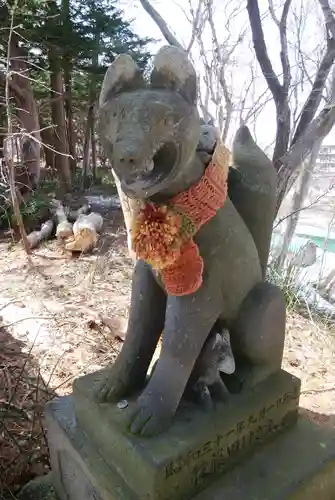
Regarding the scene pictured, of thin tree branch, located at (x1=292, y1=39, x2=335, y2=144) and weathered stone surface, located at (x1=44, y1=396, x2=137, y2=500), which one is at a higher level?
thin tree branch, located at (x1=292, y1=39, x2=335, y2=144)

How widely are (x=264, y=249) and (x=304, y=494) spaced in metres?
0.51

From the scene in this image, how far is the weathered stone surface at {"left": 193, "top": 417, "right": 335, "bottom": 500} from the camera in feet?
2.82

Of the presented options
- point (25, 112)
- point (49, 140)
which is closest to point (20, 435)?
point (25, 112)

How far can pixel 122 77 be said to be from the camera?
72 centimetres

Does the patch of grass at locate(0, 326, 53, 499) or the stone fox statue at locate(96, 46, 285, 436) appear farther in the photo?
the patch of grass at locate(0, 326, 53, 499)

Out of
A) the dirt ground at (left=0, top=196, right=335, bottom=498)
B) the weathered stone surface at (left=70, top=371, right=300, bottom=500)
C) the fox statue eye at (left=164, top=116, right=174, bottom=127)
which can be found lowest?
the dirt ground at (left=0, top=196, right=335, bottom=498)

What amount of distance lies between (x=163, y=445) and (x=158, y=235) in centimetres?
39

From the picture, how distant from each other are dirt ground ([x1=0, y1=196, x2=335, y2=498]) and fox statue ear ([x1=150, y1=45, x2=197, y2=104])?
103 centimetres

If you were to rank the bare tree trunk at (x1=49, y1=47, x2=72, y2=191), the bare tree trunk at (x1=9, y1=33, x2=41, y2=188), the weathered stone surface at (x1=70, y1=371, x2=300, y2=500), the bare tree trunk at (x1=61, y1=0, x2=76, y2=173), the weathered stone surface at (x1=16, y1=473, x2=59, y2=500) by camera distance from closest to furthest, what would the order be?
the weathered stone surface at (x1=70, y1=371, x2=300, y2=500), the weathered stone surface at (x1=16, y1=473, x2=59, y2=500), the bare tree trunk at (x1=9, y1=33, x2=41, y2=188), the bare tree trunk at (x1=61, y1=0, x2=76, y2=173), the bare tree trunk at (x1=49, y1=47, x2=72, y2=191)

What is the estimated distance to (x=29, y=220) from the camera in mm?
4148

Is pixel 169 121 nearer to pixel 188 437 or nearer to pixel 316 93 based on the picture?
pixel 188 437

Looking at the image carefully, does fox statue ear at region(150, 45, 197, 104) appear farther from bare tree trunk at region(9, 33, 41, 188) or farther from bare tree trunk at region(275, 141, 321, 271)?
bare tree trunk at region(9, 33, 41, 188)

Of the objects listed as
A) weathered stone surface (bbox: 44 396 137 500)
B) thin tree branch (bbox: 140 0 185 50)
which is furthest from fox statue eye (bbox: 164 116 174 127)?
thin tree branch (bbox: 140 0 185 50)

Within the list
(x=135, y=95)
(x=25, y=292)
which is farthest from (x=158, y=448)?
(x=25, y=292)
